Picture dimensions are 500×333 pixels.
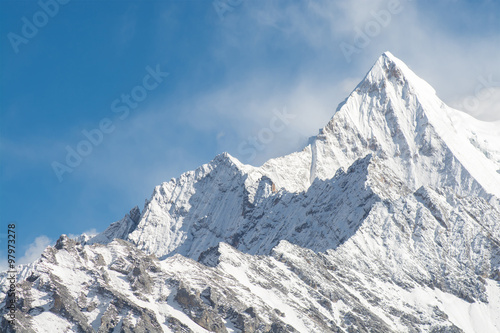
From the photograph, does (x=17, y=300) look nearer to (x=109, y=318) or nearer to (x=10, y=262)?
(x=109, y=318)

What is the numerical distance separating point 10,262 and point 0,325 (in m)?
53.8

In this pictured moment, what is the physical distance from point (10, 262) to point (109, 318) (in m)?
63.4

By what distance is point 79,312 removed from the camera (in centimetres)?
19888

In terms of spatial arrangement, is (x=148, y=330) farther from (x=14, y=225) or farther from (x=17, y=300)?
(x=14, y=225)

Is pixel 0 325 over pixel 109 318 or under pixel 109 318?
under

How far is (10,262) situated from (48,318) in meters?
59.4

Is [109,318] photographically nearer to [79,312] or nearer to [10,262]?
[79,312]

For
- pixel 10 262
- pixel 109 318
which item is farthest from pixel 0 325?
pixel 10 262

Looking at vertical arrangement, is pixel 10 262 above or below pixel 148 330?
below

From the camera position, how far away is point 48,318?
195 meters

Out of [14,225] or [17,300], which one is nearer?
[14,225]

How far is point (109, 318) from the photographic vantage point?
199m

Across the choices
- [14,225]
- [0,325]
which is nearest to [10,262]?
[14,225]

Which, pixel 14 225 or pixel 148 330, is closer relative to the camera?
pixel 14 225
